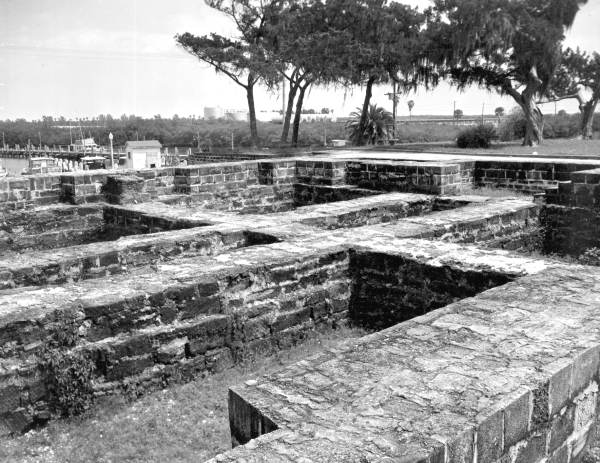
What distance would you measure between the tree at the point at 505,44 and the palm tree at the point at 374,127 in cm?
406

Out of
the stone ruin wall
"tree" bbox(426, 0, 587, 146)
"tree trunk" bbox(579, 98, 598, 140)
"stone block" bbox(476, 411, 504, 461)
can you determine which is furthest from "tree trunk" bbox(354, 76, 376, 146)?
"stone block" bbox(476, 411, 504, 461)

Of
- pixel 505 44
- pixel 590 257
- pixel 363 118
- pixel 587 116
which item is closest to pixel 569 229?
pixel 590 257

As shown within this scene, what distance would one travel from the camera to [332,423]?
2258 mm

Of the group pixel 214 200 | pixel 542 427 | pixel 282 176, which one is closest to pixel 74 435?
pixel 542 427

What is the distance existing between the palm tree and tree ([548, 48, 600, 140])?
8.46 m

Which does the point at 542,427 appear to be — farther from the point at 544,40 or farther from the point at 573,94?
the point at 573,94

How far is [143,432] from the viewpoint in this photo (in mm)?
3418

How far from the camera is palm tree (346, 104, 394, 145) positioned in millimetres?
28391

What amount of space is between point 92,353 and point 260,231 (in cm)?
237

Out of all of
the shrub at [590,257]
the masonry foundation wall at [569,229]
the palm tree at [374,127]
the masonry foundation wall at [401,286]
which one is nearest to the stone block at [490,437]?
the masonry foundation wall at [401,286]

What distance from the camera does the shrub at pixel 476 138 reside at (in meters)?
24.6

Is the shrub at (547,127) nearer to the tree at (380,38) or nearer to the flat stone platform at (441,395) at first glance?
the tree at (380,38)

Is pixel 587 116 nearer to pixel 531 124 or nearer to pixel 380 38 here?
pixel 531 124

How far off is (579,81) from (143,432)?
33.0 m
